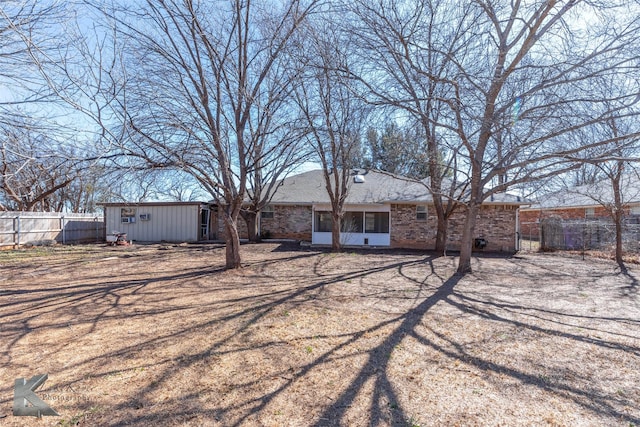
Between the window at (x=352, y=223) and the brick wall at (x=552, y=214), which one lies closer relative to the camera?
the window at (x=352, y=223)

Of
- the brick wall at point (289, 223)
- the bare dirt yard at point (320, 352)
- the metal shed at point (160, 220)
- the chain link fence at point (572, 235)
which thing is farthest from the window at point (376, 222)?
the metal shed at point (160, 220)

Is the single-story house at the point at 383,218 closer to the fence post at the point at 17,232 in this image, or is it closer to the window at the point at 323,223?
the window at the point at 323,223

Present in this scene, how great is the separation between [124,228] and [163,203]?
2.97 meters

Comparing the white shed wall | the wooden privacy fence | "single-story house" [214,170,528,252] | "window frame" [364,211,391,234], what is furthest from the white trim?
the wooden privacy fence

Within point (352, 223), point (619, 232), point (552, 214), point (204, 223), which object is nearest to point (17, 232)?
point (204, 223)

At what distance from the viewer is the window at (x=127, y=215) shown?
1953 centimetres

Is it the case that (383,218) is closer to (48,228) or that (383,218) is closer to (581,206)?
(581,206)

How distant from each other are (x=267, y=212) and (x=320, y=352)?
49.1 feet

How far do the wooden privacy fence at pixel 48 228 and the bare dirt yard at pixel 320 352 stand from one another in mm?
10404

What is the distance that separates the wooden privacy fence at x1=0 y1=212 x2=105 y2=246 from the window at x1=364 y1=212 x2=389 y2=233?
52.1ft

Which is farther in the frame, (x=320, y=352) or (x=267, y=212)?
(x=267, y=212)

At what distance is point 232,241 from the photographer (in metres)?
8.68

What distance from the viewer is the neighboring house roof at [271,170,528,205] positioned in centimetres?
1541

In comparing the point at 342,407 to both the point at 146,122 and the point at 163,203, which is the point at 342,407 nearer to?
the point at 146,122
